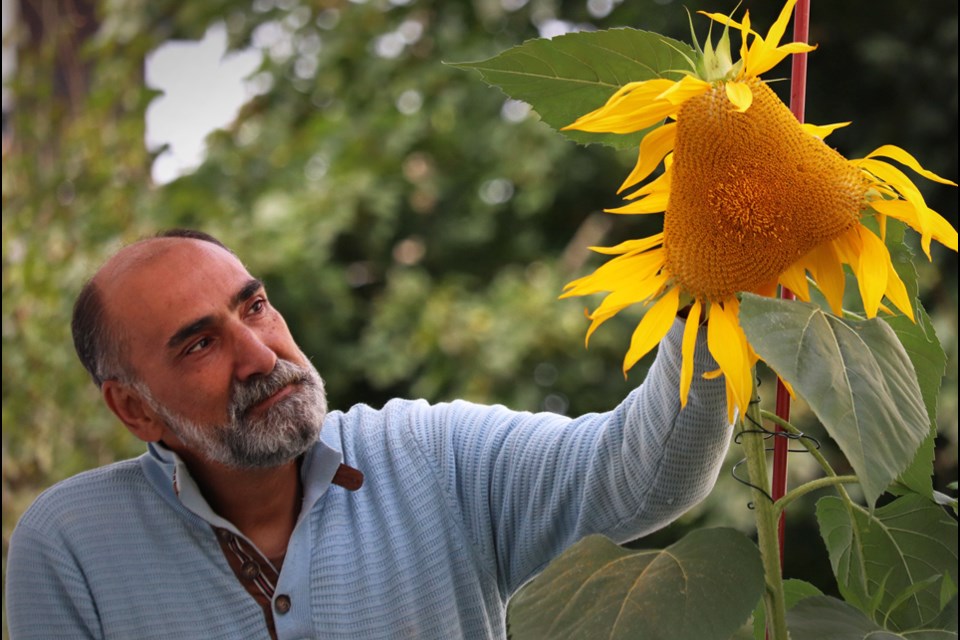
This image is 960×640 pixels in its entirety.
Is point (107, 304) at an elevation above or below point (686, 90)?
below

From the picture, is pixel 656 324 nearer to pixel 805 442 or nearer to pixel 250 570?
pixel 805 442

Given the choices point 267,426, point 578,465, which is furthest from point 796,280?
point 267,426

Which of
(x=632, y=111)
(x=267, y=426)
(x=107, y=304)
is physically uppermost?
(x=632, y=111)

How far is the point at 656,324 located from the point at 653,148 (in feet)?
0.32

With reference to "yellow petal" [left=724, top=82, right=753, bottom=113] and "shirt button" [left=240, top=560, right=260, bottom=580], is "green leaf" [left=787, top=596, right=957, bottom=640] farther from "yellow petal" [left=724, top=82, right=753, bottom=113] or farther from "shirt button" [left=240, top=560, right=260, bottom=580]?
"shirt button" [left=240, top=560, right=260, bottom=580]

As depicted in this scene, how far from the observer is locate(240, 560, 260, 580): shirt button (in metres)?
1.17

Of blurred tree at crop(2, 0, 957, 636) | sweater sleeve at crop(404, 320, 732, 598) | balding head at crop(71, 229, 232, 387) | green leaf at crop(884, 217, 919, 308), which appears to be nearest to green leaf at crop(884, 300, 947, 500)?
green leaf at crop(884, 217, 919, 308)

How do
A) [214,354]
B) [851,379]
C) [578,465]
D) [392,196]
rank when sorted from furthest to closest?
[392,196] → [214,354] → [578,465] → [851,379]

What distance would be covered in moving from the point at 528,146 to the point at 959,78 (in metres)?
0.82

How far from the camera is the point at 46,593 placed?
115 cm

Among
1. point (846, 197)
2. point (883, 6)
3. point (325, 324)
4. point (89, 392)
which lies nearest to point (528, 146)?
point (325, 324)

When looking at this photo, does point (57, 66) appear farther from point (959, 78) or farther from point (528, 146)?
point (959, 78)

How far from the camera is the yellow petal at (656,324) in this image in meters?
0.69

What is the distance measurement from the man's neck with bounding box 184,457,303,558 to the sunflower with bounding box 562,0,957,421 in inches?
23.4
